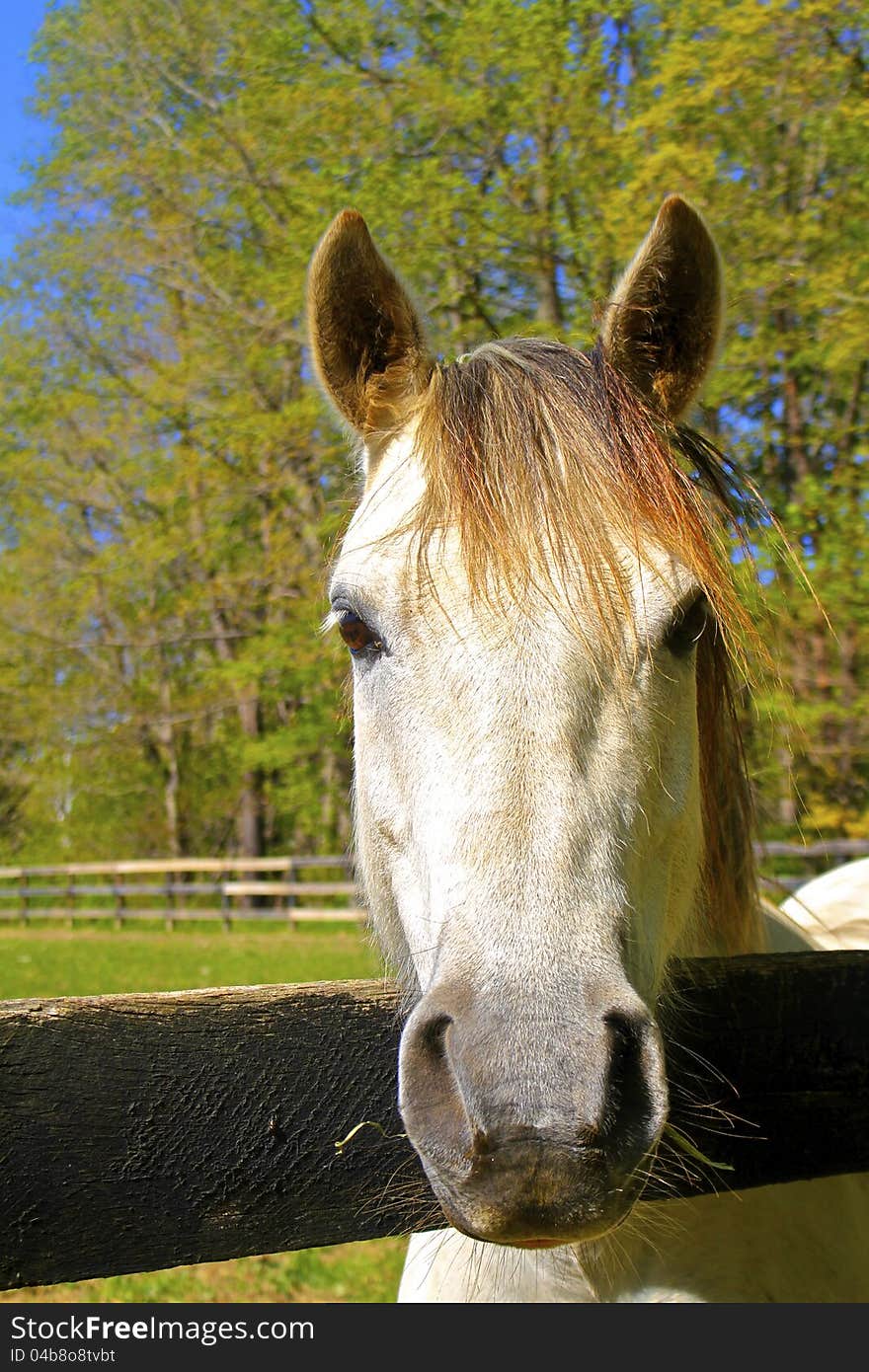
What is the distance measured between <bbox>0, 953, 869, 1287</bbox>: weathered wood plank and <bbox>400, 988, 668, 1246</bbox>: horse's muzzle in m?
0.25

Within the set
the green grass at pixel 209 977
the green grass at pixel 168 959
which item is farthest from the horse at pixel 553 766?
the green grass at pixel 168 959

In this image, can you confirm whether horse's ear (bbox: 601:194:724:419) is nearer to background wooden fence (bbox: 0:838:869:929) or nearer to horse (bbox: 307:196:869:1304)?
horse (bbox: 307:196:869:1304)

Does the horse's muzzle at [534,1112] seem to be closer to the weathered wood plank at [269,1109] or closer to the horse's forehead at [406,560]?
Result: the weathered wood plank at [269,1109]

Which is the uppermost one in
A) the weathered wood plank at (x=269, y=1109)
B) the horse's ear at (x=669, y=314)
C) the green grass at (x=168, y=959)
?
the horse's ear at (x=669, y=314)

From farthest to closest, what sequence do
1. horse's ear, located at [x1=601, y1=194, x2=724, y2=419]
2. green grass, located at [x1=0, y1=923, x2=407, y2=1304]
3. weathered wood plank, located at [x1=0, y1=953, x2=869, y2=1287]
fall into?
green grass, located at [x1=0, y1=923, x2=407, y2=1304] → horse's ear, located at [x1=601, y1=194, x2=724, y2=419] → weathered wood plank, located at [x1=0, y1=953, x2=869, y2=1287]

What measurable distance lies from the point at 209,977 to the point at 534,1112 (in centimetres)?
1041

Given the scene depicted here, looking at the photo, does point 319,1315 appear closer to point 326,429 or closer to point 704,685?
point 704,685

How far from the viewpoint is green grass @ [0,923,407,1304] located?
4531 mm

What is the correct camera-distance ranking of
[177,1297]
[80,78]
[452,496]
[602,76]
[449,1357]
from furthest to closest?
[80,78], [602,76], [177,1297], [452,496], [449,1357]

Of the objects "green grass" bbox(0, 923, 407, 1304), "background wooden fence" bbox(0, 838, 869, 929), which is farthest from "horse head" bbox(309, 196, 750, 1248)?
"background wooden fence" bbox(0, 838, 869, 929)

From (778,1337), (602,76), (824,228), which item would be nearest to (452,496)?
(778,1337)

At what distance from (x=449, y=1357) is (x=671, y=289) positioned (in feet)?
6.21

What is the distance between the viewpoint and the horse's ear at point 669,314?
82.4 inches

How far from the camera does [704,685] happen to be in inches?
85.6
